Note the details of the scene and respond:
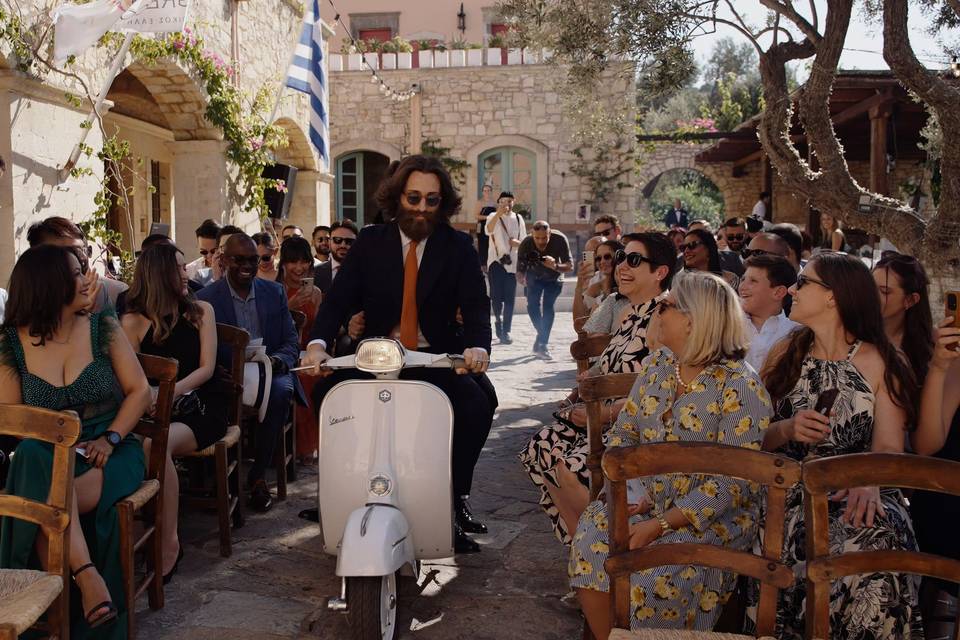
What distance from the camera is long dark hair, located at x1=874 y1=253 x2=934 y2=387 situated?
331cm

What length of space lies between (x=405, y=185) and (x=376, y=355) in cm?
95

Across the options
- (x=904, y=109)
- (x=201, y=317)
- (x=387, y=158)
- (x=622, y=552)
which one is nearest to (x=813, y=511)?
(x=622, y=552)

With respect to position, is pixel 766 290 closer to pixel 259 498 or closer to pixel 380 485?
pixel 380 485

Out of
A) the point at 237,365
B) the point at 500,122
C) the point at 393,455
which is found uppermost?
the point at 500,122

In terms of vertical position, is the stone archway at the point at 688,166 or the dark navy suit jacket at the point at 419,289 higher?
the stone archway at the point at 688,166

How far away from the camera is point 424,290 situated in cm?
372

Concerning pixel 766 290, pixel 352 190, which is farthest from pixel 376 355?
pixel 352 190

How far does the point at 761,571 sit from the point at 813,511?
0.66 ft

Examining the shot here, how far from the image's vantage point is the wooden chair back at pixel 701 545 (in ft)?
7.04

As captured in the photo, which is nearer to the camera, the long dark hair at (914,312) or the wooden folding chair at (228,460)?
the long dark hair at (914,312)

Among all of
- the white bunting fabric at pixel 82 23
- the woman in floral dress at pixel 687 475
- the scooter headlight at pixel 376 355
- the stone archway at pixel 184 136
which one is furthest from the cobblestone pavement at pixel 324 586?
the stone archway at pixel 184 136

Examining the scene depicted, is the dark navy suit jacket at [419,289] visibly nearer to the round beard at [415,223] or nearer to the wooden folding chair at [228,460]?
the round beard at [415,223]

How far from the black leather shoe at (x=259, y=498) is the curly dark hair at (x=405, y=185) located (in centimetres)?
174

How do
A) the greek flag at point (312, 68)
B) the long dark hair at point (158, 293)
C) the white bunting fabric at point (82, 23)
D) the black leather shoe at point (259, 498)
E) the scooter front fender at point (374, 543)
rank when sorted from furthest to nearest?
the greek flag at point (312, 68) → the white bunting fabric at point (82, 23) → the black leather shoe at point (259, 498) → the long dark hair at point (158, 293) → the scooter front fender at point (374, 543)
